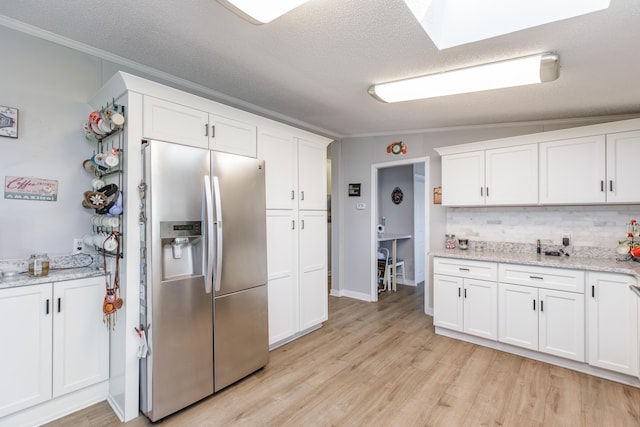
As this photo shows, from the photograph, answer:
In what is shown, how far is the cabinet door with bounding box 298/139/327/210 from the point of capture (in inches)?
132

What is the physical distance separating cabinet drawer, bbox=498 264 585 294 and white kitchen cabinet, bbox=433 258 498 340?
0.12 m

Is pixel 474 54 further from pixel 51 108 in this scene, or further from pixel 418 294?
pixel 418 294

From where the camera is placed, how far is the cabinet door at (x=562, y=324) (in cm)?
271

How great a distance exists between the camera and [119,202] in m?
2.07

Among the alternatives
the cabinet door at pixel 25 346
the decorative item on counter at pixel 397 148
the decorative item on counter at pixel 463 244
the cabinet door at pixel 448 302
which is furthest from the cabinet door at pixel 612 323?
the cabinet door at pixel 25 346

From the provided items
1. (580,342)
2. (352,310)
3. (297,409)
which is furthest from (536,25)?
(352,310)

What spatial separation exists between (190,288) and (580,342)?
10.8 ft

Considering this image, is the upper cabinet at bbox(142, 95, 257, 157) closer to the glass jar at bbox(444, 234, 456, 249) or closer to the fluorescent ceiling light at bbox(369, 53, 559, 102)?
the fluorescent ceiling light at bbox(369, 53, 559, 102)

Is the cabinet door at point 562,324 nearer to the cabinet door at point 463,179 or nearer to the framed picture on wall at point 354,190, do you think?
the cabinet door at point 463,179

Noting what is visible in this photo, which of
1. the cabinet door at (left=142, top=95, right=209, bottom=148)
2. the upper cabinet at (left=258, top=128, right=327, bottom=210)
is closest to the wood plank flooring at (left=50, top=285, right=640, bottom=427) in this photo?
the upper cabinet at (left=258, top=128, right=327, bottom=210)

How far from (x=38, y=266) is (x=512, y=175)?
13.9ft

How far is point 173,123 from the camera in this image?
2.25 metres

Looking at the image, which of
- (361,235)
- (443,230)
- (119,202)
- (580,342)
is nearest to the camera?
(119,202)

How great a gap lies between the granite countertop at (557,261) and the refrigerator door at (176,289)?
261 centimetres
